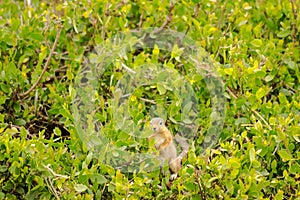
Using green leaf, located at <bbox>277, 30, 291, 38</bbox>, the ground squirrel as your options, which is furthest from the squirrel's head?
green leaf, located at <bbox>277, 30, 291, 38</bbox>

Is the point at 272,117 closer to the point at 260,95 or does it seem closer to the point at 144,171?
the point at 260,95

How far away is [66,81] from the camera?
3.16m

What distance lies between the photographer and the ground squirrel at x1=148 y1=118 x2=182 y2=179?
8.59ft

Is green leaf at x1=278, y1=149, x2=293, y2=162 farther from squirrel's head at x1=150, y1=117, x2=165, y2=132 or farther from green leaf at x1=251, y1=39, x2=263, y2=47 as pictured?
green leaf at x1=251, y1=39, x2=263, y2=47

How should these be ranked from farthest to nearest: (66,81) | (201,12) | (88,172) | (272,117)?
(201,12)
(66,81)
(272,117)
(88,172)

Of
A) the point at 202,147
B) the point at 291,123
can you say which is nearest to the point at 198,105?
the point at 202,147

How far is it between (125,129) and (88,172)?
247mm

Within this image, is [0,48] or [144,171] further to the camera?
[0,48]

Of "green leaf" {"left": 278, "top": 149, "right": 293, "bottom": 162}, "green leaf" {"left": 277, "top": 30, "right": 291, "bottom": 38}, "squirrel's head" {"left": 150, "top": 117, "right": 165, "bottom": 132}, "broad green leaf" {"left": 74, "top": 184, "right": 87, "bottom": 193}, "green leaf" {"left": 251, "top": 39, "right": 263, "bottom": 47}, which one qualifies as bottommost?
"green leaf" {"left": 278, "top": 149, "right": 293, "bottom": 162}

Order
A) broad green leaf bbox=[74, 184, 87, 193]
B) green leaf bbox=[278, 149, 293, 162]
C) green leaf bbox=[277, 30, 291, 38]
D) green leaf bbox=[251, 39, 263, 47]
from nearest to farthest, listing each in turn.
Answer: broad green leaf bbox=[74, 184, 87, 193], green leaf bbox=[278, 149, 293, 162], green leaf bbox=[251, 39, 263, 47], green leaf bbox=[277, 30, 291, 38]

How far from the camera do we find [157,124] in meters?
2.64

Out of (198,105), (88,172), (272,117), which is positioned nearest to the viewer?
(88,172)

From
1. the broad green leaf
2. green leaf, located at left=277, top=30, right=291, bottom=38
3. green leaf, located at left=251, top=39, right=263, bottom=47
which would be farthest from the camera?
green leaf, located at left=277, top=30, right=291, bottom=38

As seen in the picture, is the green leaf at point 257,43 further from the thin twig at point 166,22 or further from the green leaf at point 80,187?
the green leaf at point 80,187
